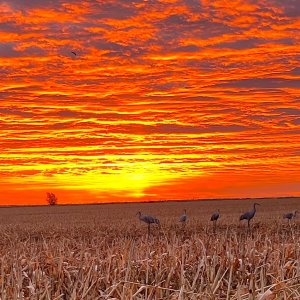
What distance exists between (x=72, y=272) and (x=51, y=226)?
32240mm

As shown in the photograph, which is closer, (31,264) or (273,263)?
(273,263)

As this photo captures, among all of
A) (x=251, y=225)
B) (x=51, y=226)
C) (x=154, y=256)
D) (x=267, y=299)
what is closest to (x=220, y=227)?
(x=251, y=225)

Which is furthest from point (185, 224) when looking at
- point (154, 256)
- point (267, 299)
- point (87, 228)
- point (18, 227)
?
point (267, 299)

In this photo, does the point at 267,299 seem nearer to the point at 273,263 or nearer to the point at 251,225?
the point at 273,263

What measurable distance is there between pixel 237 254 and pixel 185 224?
2988 cm

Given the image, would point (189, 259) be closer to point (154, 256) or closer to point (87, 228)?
point (154, 256)

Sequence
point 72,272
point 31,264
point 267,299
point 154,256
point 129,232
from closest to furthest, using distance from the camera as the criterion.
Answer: point 267,299
point 72,272
point 31,264
point 154,256
point 129,232

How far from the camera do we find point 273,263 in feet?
26.5

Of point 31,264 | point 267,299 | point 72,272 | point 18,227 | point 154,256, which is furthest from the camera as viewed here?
point 18,227

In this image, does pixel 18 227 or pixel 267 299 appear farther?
pixel 18 227

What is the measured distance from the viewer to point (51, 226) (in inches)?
1554

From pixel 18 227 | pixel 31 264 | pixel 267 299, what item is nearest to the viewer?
pixel 267 299

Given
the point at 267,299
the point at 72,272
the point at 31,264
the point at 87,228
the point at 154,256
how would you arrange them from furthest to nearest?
1. the point at 87,228
2. the point at 154,256
3. the point at 31,264
4. the point at 72,272
5. the point at 267,299

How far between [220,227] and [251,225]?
196 centimetres
